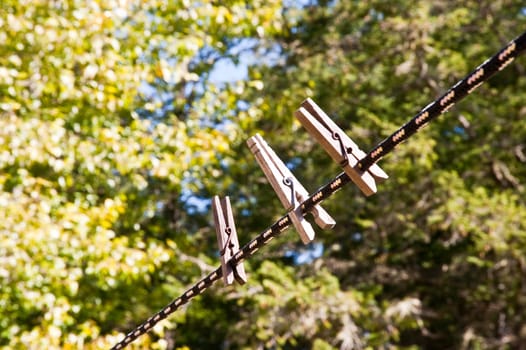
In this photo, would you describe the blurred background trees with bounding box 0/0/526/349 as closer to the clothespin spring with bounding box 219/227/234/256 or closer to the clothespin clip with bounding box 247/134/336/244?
the clothespin spring with bounding box 219/227/234/256

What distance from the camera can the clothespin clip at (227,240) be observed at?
3002 millimetres

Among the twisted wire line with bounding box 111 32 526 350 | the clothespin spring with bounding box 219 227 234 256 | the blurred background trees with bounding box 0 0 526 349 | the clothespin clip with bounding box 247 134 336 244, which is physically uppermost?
the blurred background trees with bounding box 0 0 526 349

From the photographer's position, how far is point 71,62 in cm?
719

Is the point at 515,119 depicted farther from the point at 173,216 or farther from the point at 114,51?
the point at 114,51

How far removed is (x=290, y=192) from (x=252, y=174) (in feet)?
33.3

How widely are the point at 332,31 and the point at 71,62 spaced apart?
736 cm

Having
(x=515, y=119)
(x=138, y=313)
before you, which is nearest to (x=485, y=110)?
(x=515, y=119)

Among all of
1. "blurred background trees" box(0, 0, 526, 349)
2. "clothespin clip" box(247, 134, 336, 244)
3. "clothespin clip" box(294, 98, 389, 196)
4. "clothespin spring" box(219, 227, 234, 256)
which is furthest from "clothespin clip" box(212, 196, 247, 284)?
"blurred background trees" box(0, 0, 526, 349)

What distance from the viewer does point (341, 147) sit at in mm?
2346

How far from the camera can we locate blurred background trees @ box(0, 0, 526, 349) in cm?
702

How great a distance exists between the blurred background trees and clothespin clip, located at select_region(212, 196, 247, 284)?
355 cm

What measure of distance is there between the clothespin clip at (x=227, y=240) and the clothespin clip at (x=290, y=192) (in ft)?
1.20

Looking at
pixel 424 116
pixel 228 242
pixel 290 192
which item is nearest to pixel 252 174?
pixel 228 242

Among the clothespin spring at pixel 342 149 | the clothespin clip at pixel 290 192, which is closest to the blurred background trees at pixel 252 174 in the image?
the clothespin clip at pixel 290 192
